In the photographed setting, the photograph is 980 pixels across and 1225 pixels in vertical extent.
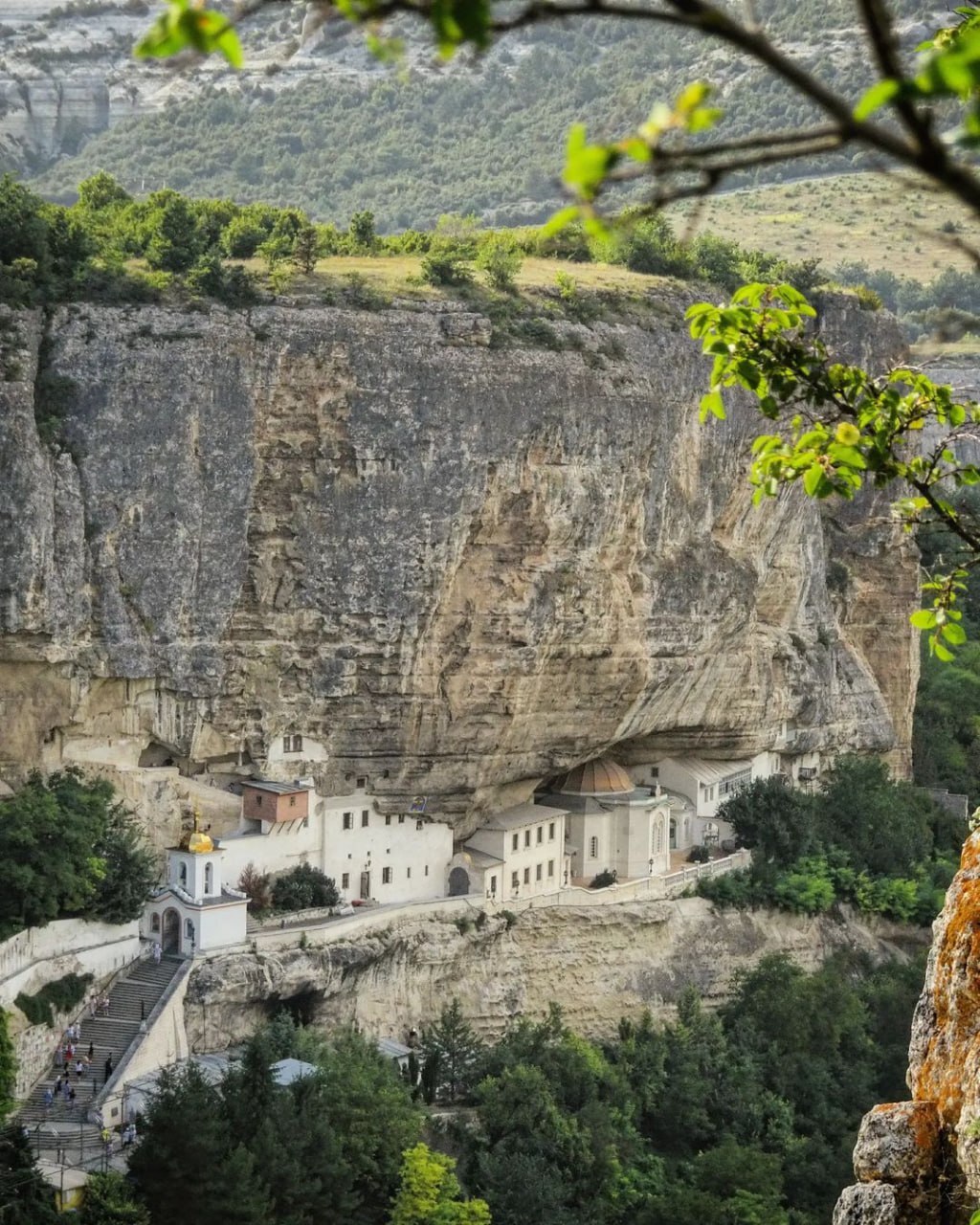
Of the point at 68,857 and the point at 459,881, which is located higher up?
the point at 68,857

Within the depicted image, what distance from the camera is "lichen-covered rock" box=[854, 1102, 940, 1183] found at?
30.2 feet

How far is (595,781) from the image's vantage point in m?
38.6

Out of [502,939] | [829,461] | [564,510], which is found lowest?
[502,939]

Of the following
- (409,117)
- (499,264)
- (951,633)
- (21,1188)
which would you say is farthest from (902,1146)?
(409,117)

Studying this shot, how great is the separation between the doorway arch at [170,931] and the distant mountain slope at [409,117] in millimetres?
47343

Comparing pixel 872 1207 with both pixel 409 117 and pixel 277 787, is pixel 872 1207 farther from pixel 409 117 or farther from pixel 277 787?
pixel 409 117

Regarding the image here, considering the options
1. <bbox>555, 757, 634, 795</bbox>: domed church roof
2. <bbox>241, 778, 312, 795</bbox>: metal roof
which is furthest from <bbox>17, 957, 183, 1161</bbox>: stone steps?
<bbox>555, 757, 634, 795</bbox>: domed church roof

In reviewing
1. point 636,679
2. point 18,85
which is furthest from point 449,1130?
point 18,85

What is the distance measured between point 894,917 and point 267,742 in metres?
14.2

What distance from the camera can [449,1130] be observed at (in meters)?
31.2

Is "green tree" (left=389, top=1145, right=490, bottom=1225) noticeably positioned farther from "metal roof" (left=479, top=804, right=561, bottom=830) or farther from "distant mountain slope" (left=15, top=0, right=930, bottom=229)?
"distant mountain slope" (left=15, top=0, right=930, bottom=229)

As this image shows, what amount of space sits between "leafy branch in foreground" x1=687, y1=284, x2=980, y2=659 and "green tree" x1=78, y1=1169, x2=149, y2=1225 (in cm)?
1909

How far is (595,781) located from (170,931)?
9.62 meters

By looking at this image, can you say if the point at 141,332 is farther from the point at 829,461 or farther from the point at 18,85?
the point at 18,85
